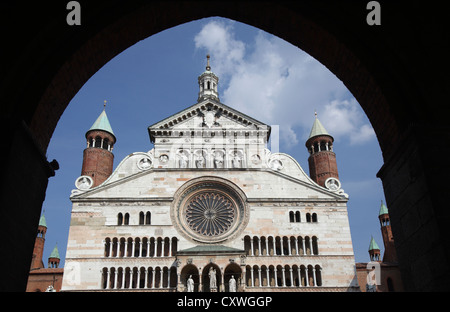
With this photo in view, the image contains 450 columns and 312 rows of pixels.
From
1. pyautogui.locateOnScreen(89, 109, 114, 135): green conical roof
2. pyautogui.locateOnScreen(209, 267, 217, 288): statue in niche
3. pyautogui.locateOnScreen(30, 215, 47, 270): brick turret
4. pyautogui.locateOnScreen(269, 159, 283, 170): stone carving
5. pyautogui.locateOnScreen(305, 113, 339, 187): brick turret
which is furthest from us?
pyautogui.locateOnScreen(30, 215, 47, 270): brick turret

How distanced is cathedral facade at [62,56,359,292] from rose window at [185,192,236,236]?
7cm

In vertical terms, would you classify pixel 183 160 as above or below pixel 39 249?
above

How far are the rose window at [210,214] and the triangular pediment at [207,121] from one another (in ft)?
17.8

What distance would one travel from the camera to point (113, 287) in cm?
2528

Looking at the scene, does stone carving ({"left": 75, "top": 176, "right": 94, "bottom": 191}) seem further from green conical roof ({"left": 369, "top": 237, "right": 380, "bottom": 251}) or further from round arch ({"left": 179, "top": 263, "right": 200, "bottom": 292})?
green conical roof ({"left": 369, "top": 237, "right": 380, "bottom": 251})

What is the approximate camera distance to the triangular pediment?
30.5 meters

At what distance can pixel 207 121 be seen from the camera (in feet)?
102

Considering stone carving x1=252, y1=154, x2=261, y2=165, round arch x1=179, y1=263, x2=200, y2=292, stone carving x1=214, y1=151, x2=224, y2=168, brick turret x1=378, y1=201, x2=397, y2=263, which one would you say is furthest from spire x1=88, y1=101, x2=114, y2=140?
brick turret x1=378, y1=201, x2=397, y2=263

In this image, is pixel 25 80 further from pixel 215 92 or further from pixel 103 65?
pixel 215 92

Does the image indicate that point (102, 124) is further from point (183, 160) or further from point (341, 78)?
point (341, 78)

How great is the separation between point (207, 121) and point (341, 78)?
2508cm

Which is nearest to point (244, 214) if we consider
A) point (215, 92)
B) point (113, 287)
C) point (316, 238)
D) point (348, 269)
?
point (316, 238)

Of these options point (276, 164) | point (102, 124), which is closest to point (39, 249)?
point (102, 124)
